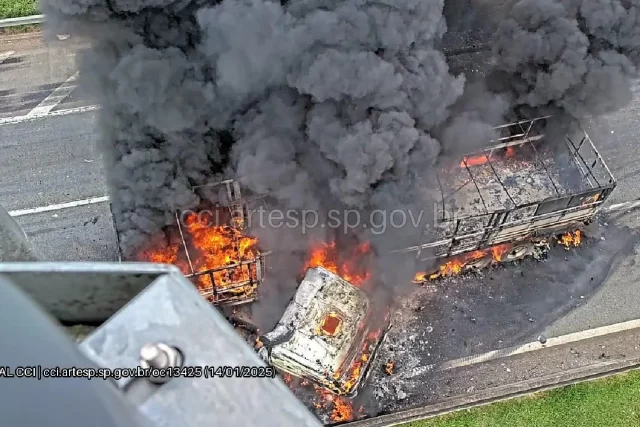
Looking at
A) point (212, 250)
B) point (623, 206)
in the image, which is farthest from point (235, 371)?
point (623, 206)

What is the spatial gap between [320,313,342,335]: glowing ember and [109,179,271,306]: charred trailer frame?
1.42 meters

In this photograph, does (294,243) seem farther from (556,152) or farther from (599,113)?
(599,113)

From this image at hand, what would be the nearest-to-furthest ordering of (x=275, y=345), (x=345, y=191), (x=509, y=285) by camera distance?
(x=275, y=345)
(x=345, y=191)
(x=509, y=285)

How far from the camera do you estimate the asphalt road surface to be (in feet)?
37.3

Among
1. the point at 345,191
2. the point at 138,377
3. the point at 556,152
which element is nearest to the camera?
the point at 138,377

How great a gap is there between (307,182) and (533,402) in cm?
544

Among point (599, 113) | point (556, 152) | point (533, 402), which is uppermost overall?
point (599, 113)

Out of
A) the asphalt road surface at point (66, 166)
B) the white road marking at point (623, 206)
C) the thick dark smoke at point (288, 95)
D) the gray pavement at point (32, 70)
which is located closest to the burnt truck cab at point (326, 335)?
the thick dark smoke at point (288, 95)

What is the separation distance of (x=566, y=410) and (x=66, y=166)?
10.5 meters

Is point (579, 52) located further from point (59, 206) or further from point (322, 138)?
point (59, 206)

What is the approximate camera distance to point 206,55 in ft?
35.7

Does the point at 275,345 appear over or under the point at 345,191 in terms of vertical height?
under

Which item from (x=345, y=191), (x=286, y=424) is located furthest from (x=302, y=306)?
(x=286, y=424)

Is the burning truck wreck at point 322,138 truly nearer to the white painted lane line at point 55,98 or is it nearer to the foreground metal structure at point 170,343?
the white painted lane line at point 55,98
